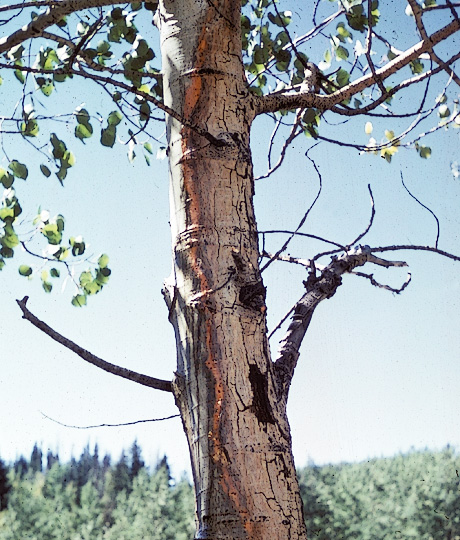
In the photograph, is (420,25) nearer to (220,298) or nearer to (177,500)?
(220,298)

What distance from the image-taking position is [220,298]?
91 cm

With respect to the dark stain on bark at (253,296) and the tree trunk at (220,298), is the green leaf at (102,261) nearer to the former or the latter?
the tree trunk at (220,298)

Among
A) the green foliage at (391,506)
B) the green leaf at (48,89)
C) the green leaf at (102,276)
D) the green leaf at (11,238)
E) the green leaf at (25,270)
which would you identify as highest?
the green leaf at (48,89)

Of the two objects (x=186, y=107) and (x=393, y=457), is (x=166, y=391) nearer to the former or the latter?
(x=186, y=107)

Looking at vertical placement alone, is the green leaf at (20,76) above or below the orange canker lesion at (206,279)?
above

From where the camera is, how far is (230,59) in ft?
3.60

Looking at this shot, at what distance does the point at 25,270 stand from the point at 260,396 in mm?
1561

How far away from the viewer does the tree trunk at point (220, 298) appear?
818 millimetres

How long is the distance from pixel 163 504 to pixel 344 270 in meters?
12.9

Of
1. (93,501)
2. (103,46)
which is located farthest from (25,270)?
(93,501)

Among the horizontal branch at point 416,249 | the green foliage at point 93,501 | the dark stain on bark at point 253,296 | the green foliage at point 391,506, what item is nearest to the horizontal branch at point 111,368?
the dark stain on bark at point 253,296

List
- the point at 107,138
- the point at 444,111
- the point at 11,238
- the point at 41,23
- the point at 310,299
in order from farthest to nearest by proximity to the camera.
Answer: the point at 444,111, the point at 11,238, the point at 107,138, the point at 310,299, the point at 41,23

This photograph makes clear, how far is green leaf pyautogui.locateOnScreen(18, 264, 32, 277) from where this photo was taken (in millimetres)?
2227

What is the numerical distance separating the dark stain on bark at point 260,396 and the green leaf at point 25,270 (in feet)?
5.03
